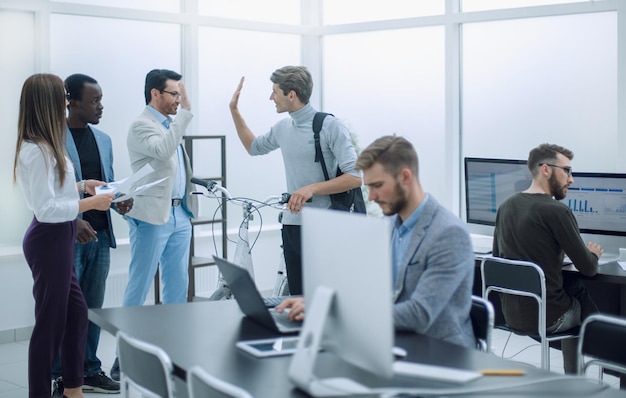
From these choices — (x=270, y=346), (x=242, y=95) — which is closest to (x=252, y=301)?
(x=270, y=346)

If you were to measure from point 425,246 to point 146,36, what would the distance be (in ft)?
13.4

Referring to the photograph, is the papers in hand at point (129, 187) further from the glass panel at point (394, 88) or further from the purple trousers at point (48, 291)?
the glass panel at point (394, 88)

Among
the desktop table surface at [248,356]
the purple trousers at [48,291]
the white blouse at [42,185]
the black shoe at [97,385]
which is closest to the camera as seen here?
the desktop table surface at [248,356]

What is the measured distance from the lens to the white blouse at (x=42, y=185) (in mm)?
3674

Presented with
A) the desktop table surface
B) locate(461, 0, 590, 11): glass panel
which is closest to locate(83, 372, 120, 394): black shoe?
the desktop table surface

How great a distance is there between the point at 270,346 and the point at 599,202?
2.74 metres

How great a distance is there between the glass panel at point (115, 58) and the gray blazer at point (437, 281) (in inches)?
146

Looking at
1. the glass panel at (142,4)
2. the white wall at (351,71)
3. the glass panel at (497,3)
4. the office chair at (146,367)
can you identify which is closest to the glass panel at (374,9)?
the white wall at (351,71)

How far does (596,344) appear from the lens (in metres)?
2.76

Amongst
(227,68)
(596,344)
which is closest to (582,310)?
(596,344)

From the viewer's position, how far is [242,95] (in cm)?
692

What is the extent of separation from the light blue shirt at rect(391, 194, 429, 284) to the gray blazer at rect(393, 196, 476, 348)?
0.09ft

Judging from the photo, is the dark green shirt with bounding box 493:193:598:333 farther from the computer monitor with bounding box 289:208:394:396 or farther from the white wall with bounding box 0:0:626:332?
the computer monitor with bounding box 289:208:394:396

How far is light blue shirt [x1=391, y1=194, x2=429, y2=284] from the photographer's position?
8.91ft
